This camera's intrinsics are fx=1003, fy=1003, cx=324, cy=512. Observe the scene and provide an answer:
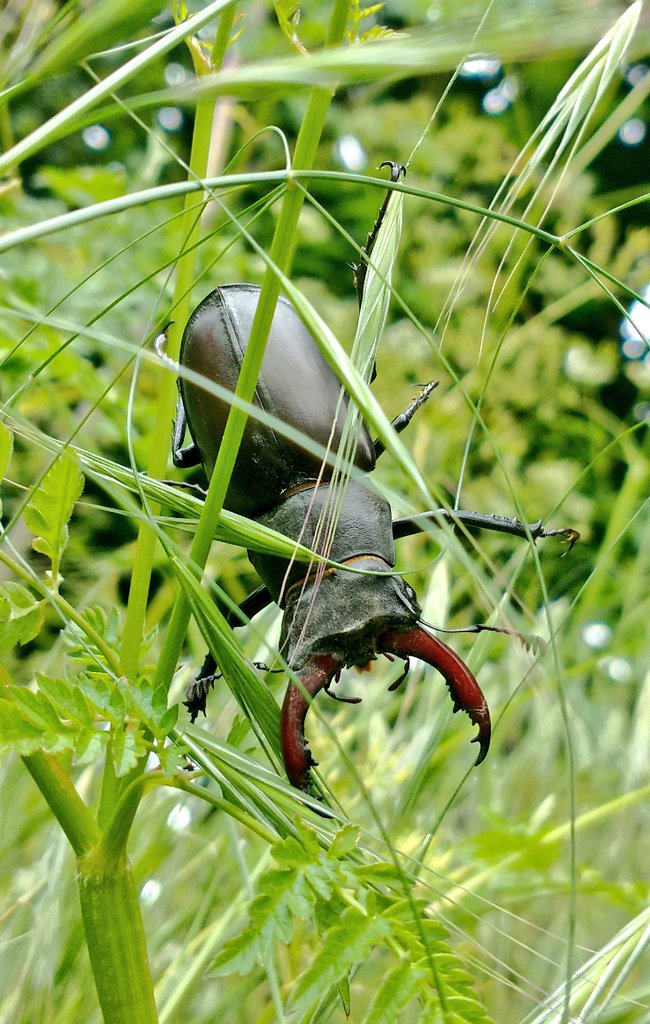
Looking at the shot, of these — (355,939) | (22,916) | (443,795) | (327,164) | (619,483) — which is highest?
(327,164)

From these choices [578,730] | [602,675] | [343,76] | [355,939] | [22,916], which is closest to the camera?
[343,76]

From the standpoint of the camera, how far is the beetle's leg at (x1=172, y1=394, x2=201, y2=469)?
0.85 meters

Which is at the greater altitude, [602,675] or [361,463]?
[602,675]

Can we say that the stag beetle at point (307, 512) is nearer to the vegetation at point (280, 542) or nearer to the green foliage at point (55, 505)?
the vegetation at point (280, 542)

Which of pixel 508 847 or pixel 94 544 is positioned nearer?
pixel 508 847

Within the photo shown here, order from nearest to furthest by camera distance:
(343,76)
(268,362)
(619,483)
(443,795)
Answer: (343,76) < (268,362) < (443,795) < (619,483)

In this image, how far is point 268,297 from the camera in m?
0.47

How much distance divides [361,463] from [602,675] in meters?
1.34

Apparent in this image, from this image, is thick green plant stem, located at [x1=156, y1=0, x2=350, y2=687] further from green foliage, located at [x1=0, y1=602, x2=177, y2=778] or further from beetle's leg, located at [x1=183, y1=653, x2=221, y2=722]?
beetle's leg, located at [x1=183, y1=653, x2=221, y2=722]

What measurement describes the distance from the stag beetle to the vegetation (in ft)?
0.19

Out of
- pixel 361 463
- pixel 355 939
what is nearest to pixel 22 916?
pixel 361 463

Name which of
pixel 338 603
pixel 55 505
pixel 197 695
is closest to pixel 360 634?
pixel 338 603

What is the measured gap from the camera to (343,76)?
350 millimetres

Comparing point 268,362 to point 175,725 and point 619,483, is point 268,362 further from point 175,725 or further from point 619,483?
point 619,483
